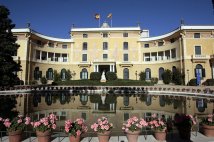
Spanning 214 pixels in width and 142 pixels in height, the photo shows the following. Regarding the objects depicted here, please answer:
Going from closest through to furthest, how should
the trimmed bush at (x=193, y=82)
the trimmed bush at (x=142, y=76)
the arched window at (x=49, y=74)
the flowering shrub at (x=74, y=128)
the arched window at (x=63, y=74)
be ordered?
the flowering shrub at (x=74, y=128) → the trimmed bush at (x=193, y=82) → the trimmed bush at (x=142, y=76) → the arched window at (x=49, y=74) → the arched window at (x=63, y=74)

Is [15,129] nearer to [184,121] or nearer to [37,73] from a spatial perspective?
[184,121]

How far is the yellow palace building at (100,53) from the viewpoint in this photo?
40625mm

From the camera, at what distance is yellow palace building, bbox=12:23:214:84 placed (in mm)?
A: 40625

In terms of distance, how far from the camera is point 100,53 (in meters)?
46.7

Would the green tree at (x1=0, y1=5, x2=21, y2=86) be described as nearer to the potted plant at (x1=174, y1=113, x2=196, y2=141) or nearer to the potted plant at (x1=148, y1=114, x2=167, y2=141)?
the potted plant at (x1=148, y1=114, x2=167, y2=141)

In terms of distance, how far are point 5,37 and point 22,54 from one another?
54.2 feet

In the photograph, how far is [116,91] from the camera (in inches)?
1120

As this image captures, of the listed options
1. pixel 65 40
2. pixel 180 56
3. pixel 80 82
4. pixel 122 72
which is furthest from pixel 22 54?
pixel 180 56

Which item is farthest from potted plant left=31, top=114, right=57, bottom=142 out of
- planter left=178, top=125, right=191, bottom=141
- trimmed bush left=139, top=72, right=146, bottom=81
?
trimmed bush left=139, top=72, right=146, bottom=81

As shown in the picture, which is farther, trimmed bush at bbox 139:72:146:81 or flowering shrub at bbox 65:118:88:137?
trimmed bush at bbox 139:72:146:81

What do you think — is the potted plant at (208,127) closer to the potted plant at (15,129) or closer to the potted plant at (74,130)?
the potted plant at (74,130)

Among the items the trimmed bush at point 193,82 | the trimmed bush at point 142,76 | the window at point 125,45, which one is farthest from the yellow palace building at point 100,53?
the trimmed bush at point 193,82

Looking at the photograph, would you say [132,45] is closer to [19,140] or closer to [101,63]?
[101,63]

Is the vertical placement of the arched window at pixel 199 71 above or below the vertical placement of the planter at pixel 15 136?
above
